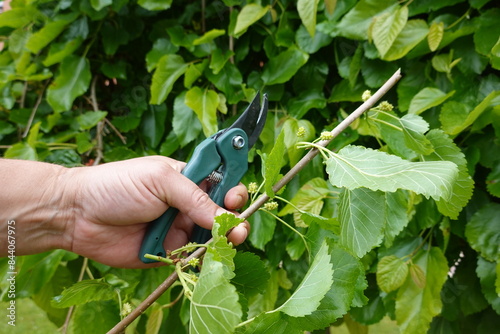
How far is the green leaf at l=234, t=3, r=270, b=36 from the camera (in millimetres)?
906

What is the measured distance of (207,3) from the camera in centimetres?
112

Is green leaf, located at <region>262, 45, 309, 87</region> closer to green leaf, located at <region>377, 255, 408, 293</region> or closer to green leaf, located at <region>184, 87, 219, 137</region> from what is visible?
green leaf, located at <region>184, 87, 219, 137</region>

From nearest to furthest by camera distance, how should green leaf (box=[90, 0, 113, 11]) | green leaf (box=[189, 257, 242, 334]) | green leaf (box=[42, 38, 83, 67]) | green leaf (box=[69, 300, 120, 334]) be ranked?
green leaf (box=[189, 257, 242, 334]), green leaf (box=[69, 300, 120, 334]), green leaf (box=[90, 0, 113, 11]), green leaf (box=[42, 38, 83, 67])

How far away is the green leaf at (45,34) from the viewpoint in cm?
110

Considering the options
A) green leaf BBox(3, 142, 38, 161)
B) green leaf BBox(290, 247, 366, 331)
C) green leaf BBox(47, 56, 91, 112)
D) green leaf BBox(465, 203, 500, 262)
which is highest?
green leaf BBox(290, 247, 366, 331)

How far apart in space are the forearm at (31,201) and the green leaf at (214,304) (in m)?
0.41

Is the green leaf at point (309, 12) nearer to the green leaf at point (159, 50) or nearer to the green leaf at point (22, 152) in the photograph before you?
the green leaf at point (159, 50)

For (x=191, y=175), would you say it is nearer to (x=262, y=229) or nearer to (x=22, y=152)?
(x=262, y=229)

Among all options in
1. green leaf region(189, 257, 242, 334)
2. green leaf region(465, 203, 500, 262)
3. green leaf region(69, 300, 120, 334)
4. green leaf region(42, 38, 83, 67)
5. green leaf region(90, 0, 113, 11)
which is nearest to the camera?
green leaf region(189, 257, 242, 334)

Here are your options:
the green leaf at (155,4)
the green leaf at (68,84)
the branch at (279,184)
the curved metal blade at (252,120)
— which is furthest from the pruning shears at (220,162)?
the green leaf at (68,84)

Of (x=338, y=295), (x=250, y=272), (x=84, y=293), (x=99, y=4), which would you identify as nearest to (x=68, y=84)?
(x=99, y=4)

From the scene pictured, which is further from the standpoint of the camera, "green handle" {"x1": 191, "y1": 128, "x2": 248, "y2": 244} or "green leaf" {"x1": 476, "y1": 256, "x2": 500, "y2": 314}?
"green leaf" {"x1": 476, "y1": 256, "x2": 500, "y2": 314}

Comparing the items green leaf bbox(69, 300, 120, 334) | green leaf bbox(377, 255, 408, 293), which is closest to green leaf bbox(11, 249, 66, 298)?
green leaf bbox(69, 300, 120, 334)

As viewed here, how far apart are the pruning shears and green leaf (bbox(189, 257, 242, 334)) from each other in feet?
0.84
